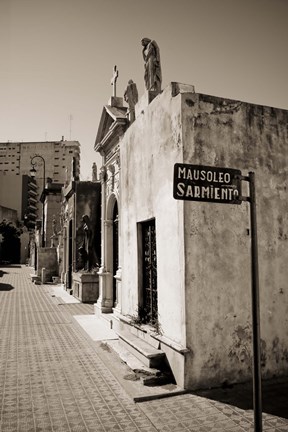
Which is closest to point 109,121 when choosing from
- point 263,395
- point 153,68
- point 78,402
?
point 153,68

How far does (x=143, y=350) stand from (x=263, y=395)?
6.60 feet

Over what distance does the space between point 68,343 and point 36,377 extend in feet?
7.14

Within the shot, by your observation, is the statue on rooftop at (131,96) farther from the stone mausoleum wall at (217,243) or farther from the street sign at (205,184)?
the street sign at (205,184)

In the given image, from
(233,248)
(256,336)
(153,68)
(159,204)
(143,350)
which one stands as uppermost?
(153,68)

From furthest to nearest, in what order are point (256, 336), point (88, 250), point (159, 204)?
point (88, 250), point (159, 204), point (256, 336)

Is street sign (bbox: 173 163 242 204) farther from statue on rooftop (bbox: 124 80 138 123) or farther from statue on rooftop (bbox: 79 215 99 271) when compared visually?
statue on rooftop (bbox: 79 215 99 271)

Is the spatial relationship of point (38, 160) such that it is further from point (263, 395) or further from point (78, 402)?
point (263, 395)

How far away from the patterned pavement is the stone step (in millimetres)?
593

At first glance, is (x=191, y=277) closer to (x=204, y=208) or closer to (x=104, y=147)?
(x=204, y=208)

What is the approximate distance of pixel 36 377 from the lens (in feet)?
19.1

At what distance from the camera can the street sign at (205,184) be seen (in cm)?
294

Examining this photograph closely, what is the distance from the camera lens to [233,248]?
18.4ft

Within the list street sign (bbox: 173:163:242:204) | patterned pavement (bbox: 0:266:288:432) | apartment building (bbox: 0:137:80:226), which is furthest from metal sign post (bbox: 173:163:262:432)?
apartment building (bbox: 0:137:80:226)

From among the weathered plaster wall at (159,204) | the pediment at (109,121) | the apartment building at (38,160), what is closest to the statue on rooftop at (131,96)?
the pediment at (109,121)
